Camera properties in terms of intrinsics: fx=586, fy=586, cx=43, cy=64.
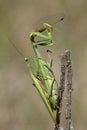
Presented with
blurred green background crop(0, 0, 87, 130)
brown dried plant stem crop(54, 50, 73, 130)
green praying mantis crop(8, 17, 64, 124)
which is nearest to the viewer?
brown dried plant stem crop(54, 50, 73, 130)

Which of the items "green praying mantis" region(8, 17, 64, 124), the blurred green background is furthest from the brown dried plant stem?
the blurred green background

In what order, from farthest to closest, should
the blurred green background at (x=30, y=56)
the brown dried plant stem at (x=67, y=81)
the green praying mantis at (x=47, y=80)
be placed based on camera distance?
the blurred green background at (x=30, y=56) < the green praying mantis at (x=47, y=80) < the brown dried plant stem at (x=67, y=81)

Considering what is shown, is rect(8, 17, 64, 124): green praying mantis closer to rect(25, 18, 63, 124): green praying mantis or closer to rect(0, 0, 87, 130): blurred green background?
rect(25, 18, 63, 124): green praying mantis

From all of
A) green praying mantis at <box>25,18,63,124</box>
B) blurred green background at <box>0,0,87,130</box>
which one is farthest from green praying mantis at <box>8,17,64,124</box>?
blurred green background at <box>0,0,87,130</box>

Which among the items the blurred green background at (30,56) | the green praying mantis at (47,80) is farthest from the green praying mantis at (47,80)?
the blurred green background at (30,56)

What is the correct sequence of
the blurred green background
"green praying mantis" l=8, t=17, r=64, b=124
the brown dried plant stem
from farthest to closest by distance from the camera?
the blurred green background → "green praying mantis" l=8, t=17, r=64, b=124 → the brown dried plant stem

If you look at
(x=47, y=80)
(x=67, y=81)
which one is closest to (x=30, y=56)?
(x=47, y=80)

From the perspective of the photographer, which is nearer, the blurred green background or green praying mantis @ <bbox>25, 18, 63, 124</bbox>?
green praying mantis @ <bbox>25, 18, 63, 124</bbox>

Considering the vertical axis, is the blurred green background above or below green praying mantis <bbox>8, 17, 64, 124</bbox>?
below

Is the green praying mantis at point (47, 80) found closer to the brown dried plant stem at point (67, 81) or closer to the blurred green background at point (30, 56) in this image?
the brown dried plant stem at point (67, 81)

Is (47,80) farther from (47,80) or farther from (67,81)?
(67,81)
